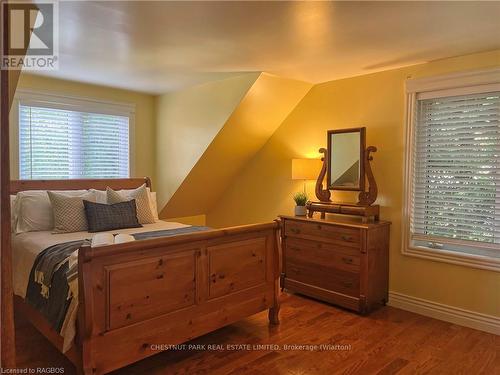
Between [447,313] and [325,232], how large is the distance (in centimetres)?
126

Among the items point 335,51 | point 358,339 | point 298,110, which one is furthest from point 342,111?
point 358,339

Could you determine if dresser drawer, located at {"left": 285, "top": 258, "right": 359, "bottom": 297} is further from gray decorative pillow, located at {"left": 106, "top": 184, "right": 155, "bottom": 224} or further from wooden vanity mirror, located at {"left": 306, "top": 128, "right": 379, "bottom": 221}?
gray decorative pillow, located at {"left": 106, "top": 184, "right": 155, "bottom": 224}

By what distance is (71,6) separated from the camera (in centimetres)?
214

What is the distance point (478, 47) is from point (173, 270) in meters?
2.90

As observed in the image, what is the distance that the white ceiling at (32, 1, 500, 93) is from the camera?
7.09ft

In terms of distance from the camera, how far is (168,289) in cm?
240

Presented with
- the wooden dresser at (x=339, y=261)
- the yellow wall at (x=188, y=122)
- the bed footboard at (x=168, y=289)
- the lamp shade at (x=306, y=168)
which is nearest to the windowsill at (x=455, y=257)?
the wooden dresser at (x=339, y=261)

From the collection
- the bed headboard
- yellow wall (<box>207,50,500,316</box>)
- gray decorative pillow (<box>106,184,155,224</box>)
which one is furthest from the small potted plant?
the bed headboard

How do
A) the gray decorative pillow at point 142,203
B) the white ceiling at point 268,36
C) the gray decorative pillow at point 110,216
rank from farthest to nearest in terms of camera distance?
the gray decorative pillow at point 142,203 < the gray decorative pillow at point 110,216 < the white ceiling at point 268,36

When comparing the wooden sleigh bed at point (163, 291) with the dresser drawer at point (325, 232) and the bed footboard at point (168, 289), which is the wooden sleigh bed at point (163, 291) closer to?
the bed footboard at point (168, 289)

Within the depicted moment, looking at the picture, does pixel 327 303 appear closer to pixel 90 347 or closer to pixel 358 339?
pixel 358 339

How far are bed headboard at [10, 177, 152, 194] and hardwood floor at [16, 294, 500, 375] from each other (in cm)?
138

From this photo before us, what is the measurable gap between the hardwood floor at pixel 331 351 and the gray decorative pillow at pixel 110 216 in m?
0.99

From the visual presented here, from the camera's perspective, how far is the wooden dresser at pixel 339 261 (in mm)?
3277
